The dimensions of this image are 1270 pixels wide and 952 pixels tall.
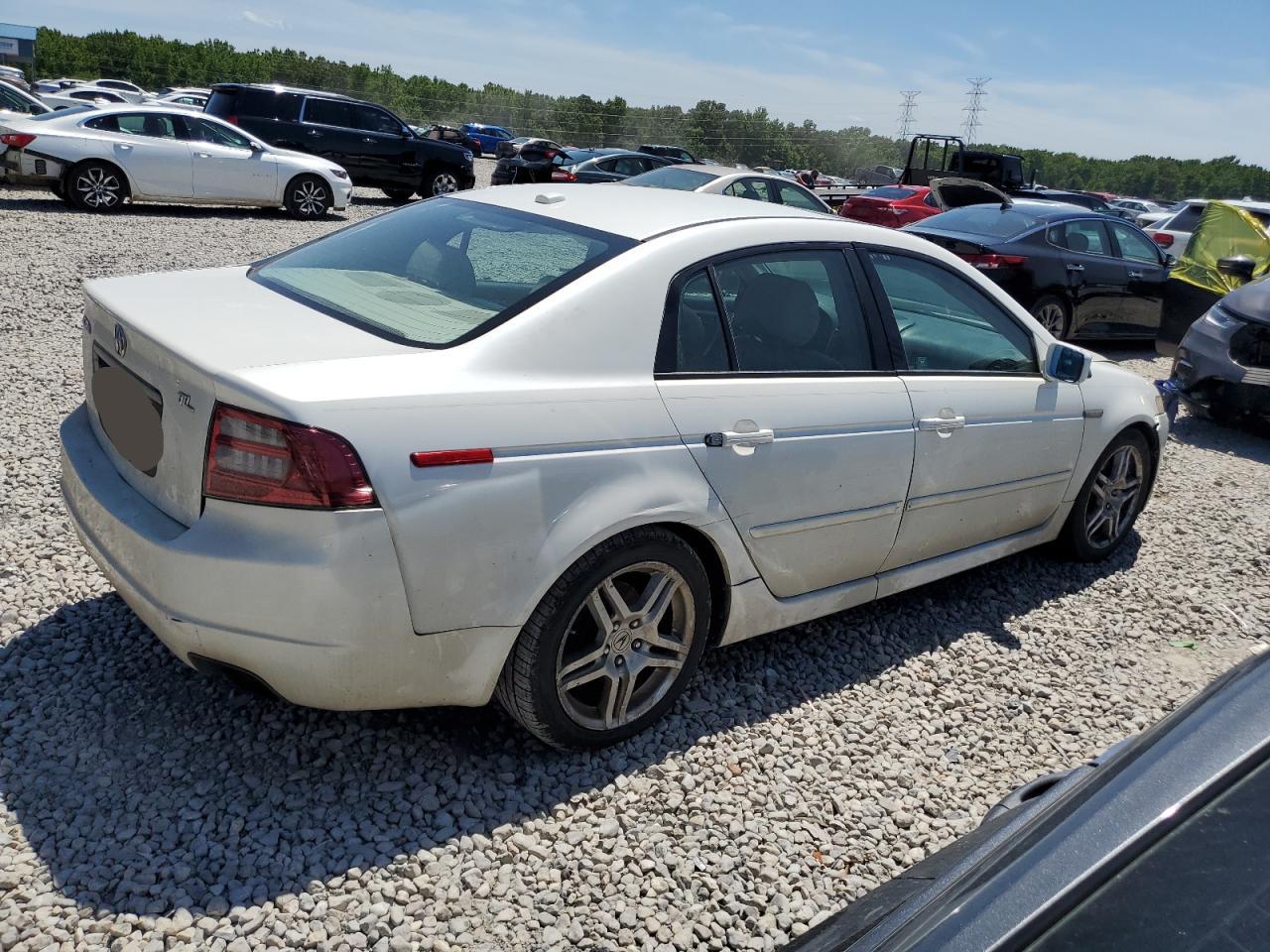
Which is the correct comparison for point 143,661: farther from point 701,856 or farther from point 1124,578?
point 1124,578

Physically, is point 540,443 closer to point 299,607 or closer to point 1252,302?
point 299,607

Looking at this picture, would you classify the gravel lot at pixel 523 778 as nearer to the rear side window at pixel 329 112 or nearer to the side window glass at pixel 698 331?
the side window glass at pixel 698 331

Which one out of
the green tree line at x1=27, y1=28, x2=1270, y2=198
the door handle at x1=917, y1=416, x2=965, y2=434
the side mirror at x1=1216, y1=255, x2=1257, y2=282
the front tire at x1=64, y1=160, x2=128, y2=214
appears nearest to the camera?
the door handle at x1=917, y1=416, x2=965, y2=434

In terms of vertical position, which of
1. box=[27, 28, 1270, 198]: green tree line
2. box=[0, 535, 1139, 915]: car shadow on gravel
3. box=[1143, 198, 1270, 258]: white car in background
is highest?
box=[27, 28, 1270, 198]: green tree line

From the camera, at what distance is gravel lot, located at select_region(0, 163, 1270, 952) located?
2451 mm

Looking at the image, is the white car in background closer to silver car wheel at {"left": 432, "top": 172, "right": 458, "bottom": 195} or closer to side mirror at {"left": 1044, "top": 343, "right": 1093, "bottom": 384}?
silver car wheel at {"left": 432, "top": 172, "right": 458, "bottom": 195}

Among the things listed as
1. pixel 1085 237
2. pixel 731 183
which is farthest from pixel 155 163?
pixel 1085 237

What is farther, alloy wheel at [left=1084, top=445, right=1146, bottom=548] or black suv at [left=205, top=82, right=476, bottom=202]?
black suv at [left=205, top=82, right=476, bottom=202]

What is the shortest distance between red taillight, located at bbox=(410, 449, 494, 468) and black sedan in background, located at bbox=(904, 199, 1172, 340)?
8073 millimetres

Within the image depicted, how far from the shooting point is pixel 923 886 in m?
1.58

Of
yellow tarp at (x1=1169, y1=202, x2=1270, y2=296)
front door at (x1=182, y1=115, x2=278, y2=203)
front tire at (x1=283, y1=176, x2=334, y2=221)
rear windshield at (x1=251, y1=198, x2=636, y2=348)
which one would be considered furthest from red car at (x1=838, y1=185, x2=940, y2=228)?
rear windshield at (x1=251, y1=198, x2=636, y2=348)

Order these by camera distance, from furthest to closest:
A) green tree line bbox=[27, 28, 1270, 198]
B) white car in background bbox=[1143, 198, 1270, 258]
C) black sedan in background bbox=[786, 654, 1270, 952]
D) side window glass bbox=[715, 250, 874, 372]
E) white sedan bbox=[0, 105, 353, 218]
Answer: green tree line bbox=[27, 28, 1270, 198], white car in background bbox=[1143, 198, 1270, 258], white sedan bbox=[0, 105, 353, 218], side window glass bbox=[715, 250, 874, 372], black sedan in background bbox=[786, 654, 1270, 952]

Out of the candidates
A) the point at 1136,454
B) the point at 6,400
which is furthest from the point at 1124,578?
the point at 6,400

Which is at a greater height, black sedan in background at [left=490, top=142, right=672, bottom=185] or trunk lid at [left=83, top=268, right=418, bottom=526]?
black sedan in background at [left=490, top=142, right=672, bottom=185]
